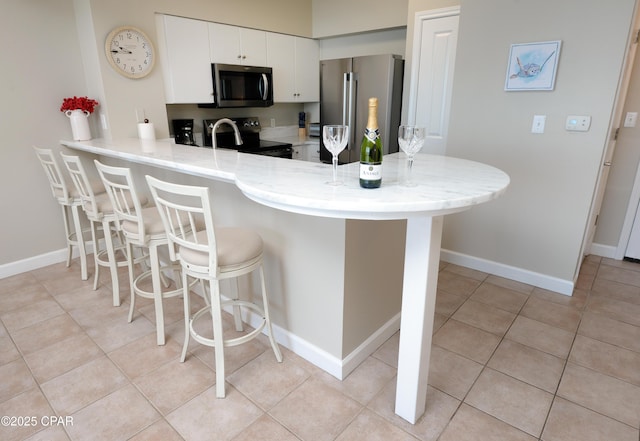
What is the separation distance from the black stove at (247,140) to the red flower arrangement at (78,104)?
47.2 inches

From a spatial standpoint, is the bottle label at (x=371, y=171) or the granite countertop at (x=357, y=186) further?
the bottle label at (x=371, y=171)

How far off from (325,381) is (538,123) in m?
2.19

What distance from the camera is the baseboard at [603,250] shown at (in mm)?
3331

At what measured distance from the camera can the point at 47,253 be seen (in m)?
3.25

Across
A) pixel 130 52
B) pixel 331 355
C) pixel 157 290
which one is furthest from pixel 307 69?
pixel 331 355

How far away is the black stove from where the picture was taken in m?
3.99

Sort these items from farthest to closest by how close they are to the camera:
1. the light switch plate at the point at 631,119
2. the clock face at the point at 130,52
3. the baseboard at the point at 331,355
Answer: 1. the light switch plate at the point at 631,119
2. the clock face at the point at 130,52
3. the baseboard at the point at 331,355

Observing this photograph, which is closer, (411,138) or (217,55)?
(411,138)

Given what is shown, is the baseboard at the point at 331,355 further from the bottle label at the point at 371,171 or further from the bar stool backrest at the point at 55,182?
the bar stool backrest at the point at 55,182

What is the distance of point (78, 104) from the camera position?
9.76 feet

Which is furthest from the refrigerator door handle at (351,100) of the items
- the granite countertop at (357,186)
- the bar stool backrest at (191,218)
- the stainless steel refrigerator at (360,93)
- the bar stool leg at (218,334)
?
the bar stool leg at (218,334)

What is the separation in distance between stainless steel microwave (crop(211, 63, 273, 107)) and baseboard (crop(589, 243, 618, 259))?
11.5 feet

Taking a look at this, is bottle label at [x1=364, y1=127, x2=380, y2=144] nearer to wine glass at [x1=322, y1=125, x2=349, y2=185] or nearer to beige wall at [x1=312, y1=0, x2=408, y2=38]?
wine glass at [x1=322, y1=125, x2=349, y2=185]

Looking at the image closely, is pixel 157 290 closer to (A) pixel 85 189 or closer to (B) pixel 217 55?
(A) pixel 85 189
